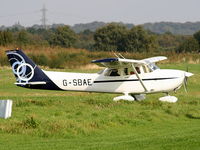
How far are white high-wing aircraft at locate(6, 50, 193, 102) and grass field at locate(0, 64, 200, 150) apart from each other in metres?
1.88

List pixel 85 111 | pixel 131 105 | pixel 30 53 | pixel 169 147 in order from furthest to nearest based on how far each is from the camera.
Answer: pixel 30 53, pixel 131 105, pixel 85 111, pixel 169 147

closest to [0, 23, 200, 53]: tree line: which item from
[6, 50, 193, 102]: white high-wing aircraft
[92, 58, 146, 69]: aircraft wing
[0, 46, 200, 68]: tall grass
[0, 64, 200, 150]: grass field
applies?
[0, 46, 200, 68]: tall grass

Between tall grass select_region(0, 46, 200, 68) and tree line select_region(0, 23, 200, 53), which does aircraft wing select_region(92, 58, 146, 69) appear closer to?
tall grass select_region(0, 46, 200, 68)

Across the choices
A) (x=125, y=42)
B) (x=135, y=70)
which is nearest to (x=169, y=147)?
(x=135, y=70)

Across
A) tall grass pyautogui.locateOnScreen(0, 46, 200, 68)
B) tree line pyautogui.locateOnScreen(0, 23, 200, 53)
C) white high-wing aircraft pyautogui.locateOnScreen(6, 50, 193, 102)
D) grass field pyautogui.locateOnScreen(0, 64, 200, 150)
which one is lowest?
grass field pyautogui.locateOnScreen(0, 64, 200, 150)

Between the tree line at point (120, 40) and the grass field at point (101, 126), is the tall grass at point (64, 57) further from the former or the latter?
the grass field at point (101, 126)

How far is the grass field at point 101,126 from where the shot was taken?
1212 cm

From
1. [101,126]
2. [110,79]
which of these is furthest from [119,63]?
[101,126]

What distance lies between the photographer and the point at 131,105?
63.4 ft

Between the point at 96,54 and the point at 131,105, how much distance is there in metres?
30.2

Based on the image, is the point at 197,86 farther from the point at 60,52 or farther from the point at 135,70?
the point at 60,52

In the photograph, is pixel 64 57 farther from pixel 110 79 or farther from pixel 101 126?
pixel 101 126

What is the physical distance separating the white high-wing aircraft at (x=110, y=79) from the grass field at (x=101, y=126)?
1882 mm

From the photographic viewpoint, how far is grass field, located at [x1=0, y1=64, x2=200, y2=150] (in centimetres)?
1212
